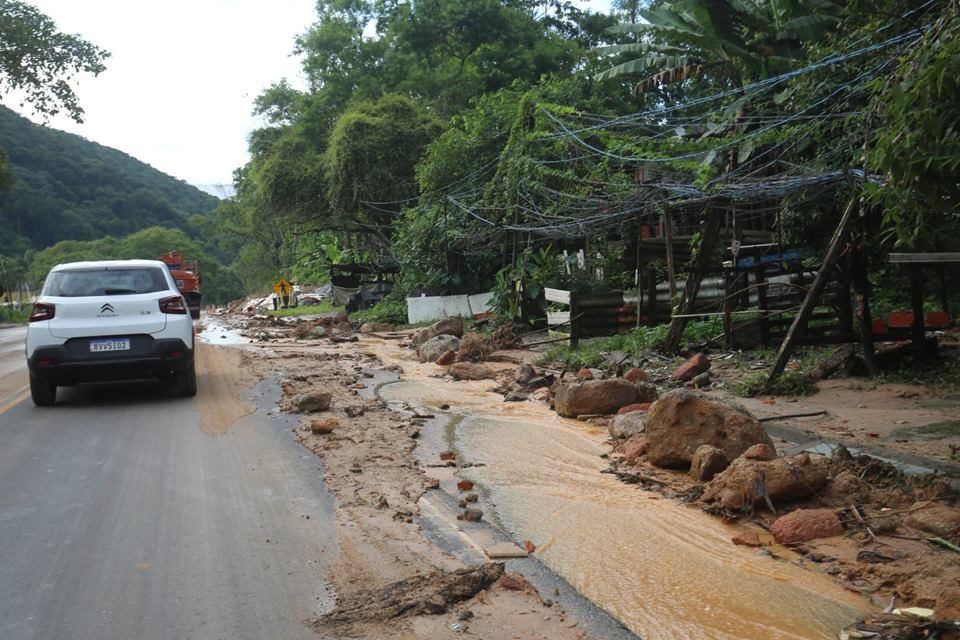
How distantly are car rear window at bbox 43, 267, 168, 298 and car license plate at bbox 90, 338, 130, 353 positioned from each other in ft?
2.02

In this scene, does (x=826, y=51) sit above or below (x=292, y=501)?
above

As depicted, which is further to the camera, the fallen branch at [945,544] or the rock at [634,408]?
the rock at [634,408]

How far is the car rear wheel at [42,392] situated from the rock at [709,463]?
7860 millimetres

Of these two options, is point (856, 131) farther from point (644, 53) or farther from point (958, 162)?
point (644, 53)

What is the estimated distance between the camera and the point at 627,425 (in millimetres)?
8422

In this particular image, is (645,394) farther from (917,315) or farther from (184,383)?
(184,383)

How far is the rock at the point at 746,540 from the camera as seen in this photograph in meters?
5.23

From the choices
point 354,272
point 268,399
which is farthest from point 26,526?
point 354,272

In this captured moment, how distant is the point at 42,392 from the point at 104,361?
101cm

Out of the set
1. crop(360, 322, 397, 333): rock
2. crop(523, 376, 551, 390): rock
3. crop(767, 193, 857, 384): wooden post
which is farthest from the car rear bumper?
crop(360, 322, 397, 333): rock

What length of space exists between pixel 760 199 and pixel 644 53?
12.2 meters

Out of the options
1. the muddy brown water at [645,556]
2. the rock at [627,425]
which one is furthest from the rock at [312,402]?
the rock at [627,425]

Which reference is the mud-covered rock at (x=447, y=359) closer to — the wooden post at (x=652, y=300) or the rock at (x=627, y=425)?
the wooden post at (x=652, y=300)

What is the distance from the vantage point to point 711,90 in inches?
1103
